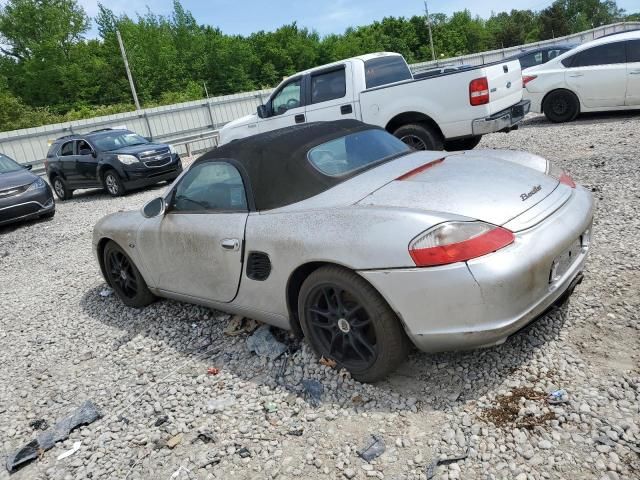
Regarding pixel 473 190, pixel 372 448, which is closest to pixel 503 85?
pixel 473 190

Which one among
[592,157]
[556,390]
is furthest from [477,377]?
Answer: [592,157]

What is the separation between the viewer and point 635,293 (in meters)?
3.37

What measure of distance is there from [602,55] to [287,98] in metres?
6.28

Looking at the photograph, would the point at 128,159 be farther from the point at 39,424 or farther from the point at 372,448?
the point at 372,448

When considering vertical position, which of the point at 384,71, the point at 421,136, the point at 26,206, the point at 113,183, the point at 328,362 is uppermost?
the point at 384,71

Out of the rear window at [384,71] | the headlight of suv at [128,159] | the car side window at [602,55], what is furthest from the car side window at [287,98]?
the car side window at [602,55]

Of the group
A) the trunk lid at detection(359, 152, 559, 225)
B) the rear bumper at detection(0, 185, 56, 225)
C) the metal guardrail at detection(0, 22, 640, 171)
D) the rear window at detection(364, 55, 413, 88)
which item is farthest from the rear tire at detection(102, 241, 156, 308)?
the metal guardrail at detection(0, 22, 640, 171)

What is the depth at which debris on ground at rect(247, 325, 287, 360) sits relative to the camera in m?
3.43

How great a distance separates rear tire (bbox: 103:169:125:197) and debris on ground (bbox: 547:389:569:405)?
10.8 meters

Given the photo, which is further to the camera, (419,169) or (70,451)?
(419,169)

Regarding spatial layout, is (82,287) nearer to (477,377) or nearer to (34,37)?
(477,377)

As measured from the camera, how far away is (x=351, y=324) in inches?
111

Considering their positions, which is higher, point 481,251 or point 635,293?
point 481,251

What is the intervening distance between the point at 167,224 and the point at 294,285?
4.70 ft
